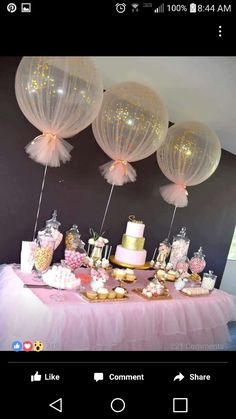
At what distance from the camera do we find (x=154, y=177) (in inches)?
75.9

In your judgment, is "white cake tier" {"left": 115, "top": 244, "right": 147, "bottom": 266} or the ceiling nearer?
the ceiling

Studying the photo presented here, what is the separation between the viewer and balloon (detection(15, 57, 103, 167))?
1.03 meters

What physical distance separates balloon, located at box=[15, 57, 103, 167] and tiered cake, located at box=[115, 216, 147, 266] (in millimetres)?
639

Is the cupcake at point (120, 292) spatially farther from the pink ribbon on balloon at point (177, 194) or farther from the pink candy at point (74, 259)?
the pink ribbon on balloon at point (177, 194)

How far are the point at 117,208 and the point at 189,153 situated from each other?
0.54 metres

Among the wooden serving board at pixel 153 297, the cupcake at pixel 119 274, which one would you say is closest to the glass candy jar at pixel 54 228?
the cupcake at pixel 119 274

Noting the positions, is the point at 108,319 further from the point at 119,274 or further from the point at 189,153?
the point at 189,153

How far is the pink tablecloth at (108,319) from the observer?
684 mm
